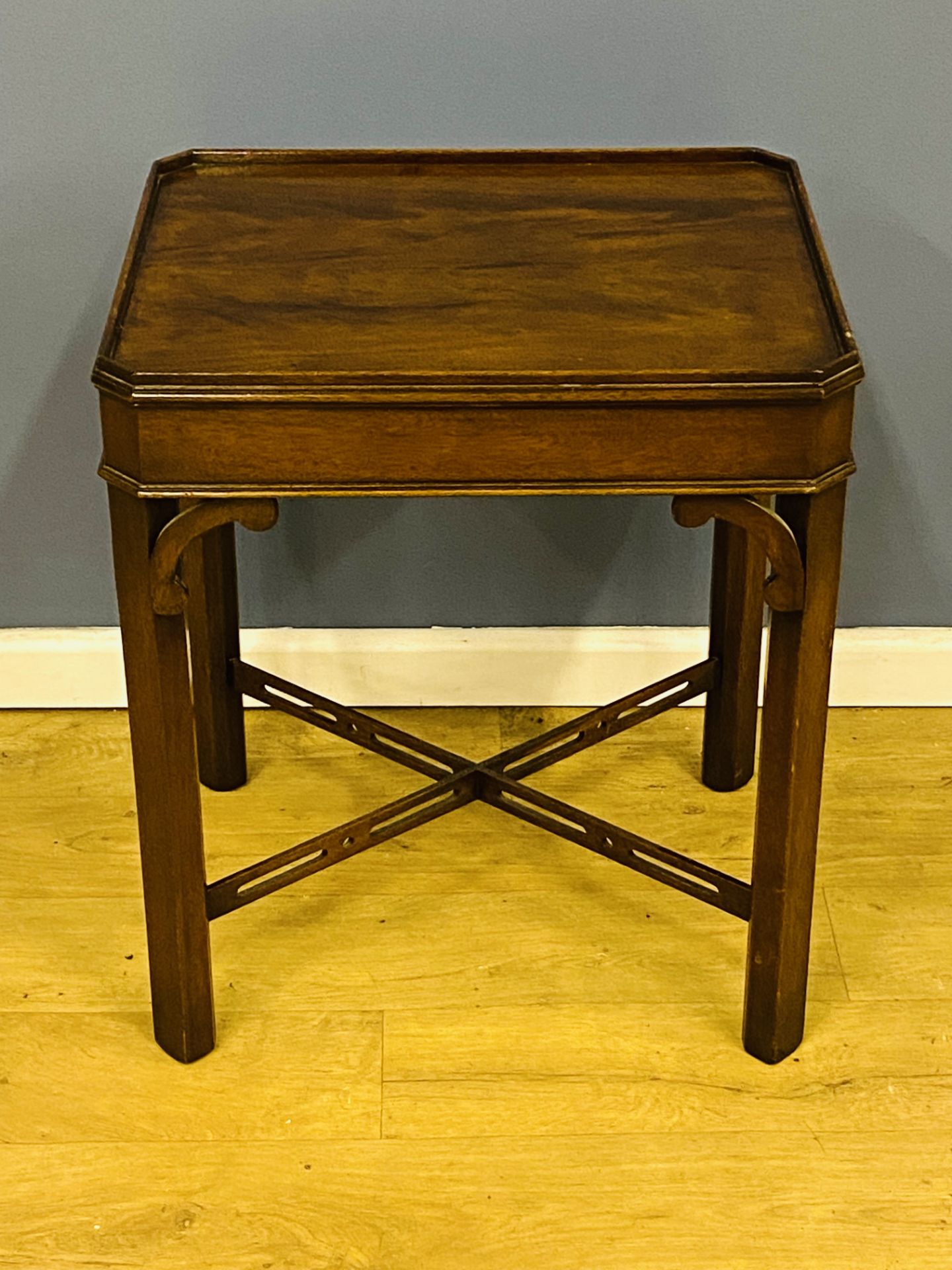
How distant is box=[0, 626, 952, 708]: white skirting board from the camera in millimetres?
2023

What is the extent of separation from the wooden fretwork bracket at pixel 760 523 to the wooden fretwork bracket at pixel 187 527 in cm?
31

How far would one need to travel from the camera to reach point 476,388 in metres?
1.27

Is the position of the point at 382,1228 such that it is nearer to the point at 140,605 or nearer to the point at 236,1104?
the point at 236,1104

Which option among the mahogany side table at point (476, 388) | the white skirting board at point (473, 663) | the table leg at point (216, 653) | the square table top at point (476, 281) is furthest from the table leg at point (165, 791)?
the white skirting board at point (473, 663)

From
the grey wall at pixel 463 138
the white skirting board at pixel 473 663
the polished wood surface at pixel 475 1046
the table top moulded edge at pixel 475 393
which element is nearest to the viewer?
the table top moulded edge at pixel 475 393

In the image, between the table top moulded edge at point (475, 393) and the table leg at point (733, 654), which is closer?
the table top moulded edge at point (475, 393)

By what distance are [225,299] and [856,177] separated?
2.45ft

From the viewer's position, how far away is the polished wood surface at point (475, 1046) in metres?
1.43

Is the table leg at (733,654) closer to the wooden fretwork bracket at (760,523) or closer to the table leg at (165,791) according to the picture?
the wooden fretwork bracket at (760,523)

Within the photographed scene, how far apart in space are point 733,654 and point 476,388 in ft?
2.09

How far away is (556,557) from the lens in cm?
199

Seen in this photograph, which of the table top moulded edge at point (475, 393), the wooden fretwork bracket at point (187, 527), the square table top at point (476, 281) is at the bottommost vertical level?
the wooden fretwork bracket at point (187, 527)

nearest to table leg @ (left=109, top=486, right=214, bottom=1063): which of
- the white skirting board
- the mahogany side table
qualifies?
the mahogany side table

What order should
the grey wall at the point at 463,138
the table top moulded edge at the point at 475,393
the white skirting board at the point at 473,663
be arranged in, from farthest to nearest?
the white skirting board at the point at 473,663
the grey wall at the point at 463,138
the table top moulded edge at the point at 475,393
